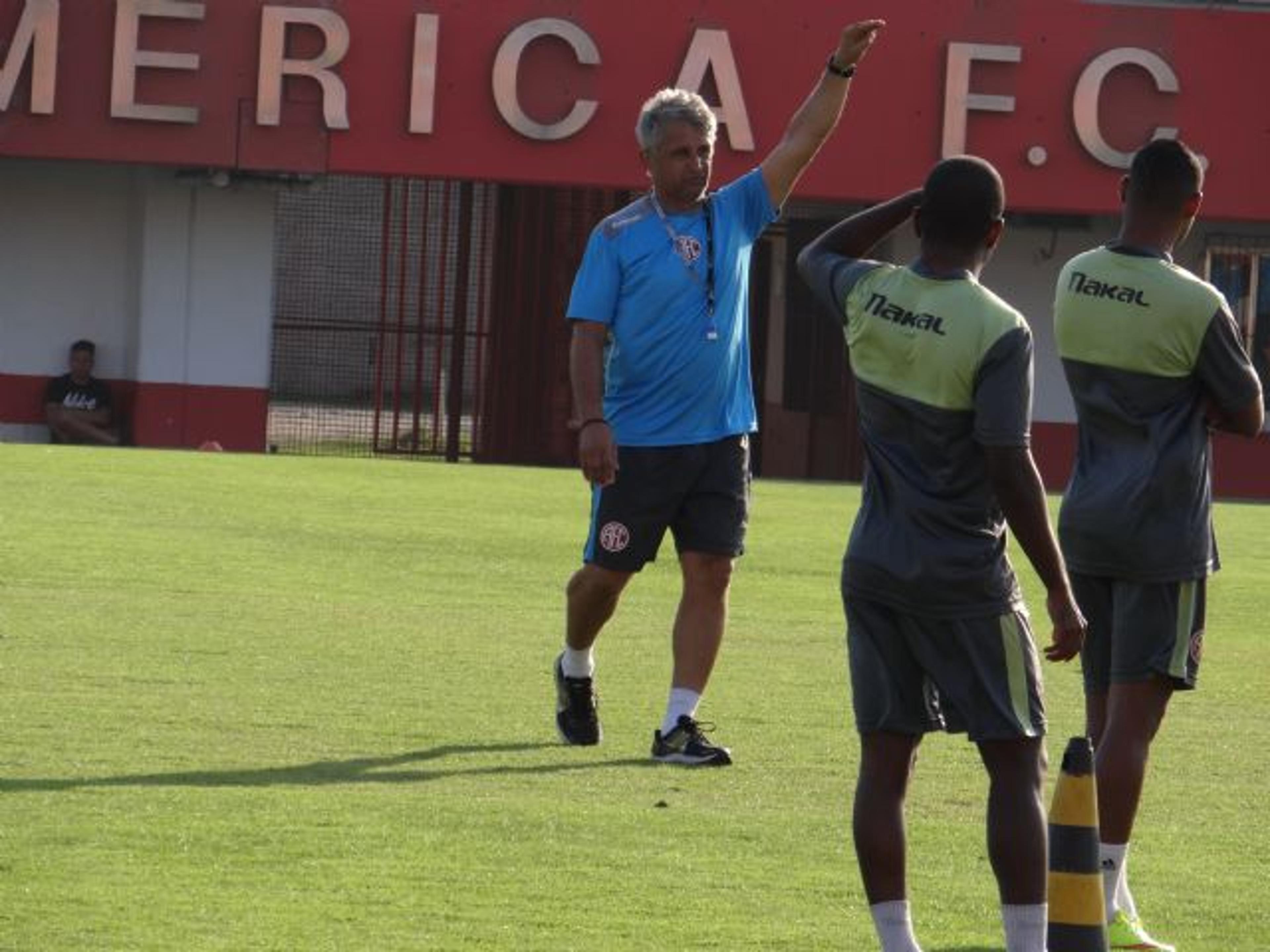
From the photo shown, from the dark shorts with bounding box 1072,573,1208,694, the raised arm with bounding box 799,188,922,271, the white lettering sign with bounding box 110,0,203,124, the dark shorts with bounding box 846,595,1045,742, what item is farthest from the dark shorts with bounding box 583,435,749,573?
the white lettering sign with bounding box 110,0,203,124

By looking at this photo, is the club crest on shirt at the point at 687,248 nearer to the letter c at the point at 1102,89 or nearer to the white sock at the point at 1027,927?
the white sock at the point at 1027,927

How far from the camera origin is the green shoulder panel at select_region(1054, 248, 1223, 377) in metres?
6.73

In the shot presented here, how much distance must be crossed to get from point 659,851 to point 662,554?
10232 mm

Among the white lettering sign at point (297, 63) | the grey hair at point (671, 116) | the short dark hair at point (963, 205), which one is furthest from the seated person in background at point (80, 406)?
the short dark hair at point (963, 205)

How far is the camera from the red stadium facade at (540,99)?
2936 cm

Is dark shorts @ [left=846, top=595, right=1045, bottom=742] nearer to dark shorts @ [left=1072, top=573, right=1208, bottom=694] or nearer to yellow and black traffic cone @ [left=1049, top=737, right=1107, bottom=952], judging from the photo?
yellow and black traffic cone @ [left=1049, top=737, right=1107, bottom=952]

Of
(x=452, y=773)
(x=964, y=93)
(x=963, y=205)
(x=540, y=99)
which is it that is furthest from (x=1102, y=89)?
(x=963, y=205)

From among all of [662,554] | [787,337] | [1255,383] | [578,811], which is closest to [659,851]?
[578,811]

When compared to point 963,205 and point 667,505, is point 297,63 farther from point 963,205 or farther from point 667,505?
point 963,205

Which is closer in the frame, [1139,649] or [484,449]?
[1139,649]

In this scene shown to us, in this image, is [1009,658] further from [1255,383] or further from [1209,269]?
[1209,269]

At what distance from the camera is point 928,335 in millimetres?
5992

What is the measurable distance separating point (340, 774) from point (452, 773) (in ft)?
1.19

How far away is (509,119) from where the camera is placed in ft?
98.0
